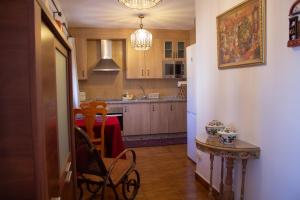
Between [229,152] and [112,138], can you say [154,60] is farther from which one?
[229,152]

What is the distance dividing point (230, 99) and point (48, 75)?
6.46 ft

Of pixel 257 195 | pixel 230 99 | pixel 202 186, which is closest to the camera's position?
pixel 257 195

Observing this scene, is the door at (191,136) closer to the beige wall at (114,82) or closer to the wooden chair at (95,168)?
the wooden chair at (95,168)

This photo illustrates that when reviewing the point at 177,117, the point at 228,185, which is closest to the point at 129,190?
the point at 228,185

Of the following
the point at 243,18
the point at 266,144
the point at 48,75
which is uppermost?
the point at 243,18

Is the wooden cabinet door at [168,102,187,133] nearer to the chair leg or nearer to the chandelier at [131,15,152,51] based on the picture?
the chandelier at [131,15,152,51]

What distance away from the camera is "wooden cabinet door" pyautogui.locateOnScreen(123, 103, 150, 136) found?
17.8 feet

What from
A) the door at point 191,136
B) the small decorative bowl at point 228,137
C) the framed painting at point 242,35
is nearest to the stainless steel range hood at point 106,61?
the door at point 191,136

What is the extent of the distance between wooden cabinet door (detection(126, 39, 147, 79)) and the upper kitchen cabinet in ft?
3.04

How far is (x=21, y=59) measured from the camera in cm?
74

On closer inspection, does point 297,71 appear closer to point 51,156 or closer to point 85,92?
point 51,156

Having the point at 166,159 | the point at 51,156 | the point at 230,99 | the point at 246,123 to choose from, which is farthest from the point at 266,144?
the point at 166,159

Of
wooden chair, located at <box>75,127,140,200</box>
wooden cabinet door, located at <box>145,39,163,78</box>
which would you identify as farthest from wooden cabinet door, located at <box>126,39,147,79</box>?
wooden chair, located at <box>75,127,140,200</box>

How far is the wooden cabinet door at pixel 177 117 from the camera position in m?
5.66
